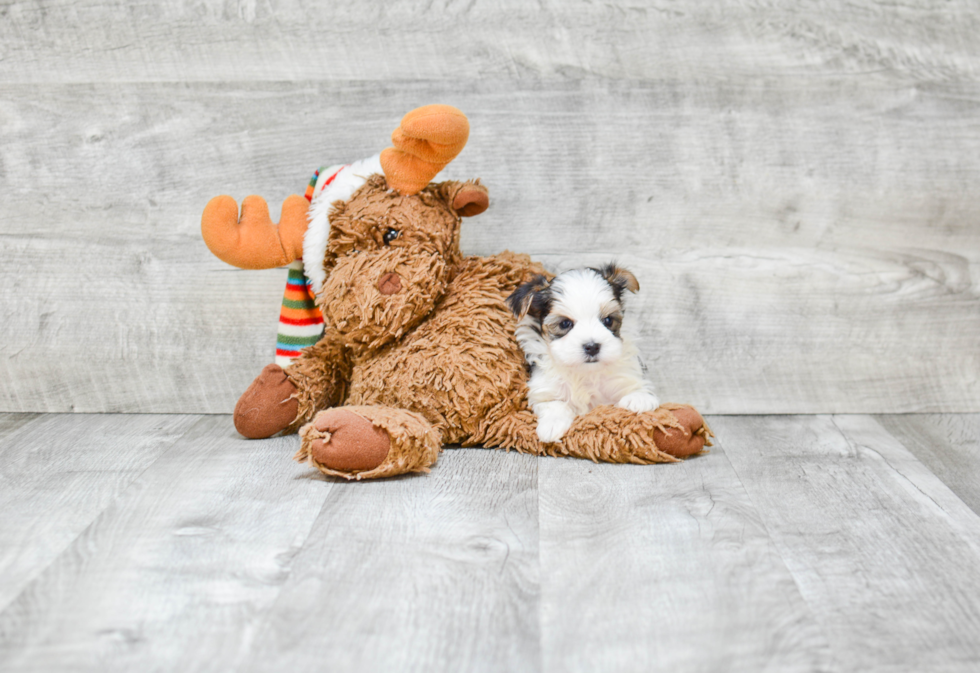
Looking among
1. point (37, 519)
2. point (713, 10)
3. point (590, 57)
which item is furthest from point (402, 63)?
point (37, 519)

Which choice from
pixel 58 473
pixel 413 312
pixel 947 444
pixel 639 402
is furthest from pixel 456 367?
pixel 947 444

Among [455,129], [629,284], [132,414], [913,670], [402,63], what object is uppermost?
[402,63]

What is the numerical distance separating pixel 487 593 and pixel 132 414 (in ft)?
3.99

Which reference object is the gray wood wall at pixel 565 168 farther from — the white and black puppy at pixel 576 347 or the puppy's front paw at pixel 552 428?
the puppy's front paw at pixel 552 428

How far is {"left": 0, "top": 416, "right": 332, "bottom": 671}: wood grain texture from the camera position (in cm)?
85

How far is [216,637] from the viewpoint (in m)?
0.87

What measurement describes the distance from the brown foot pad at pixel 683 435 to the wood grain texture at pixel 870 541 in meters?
0.08

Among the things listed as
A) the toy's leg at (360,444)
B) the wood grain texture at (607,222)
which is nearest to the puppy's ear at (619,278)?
the wood grain texture at (607,222)

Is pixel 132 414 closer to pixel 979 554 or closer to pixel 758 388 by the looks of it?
pixel 758 388

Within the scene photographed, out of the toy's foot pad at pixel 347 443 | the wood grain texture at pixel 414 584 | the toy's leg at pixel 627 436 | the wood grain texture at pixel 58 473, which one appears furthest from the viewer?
the toy's leg at pixel 627 436

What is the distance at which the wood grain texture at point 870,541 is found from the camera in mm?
873

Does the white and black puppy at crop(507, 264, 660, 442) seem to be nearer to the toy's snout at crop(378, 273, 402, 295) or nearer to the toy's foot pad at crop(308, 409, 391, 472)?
the toy's snout at crop(378, 273, 402, 295)

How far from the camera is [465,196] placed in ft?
4.95

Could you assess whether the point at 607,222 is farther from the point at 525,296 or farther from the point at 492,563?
the point at 492,563
